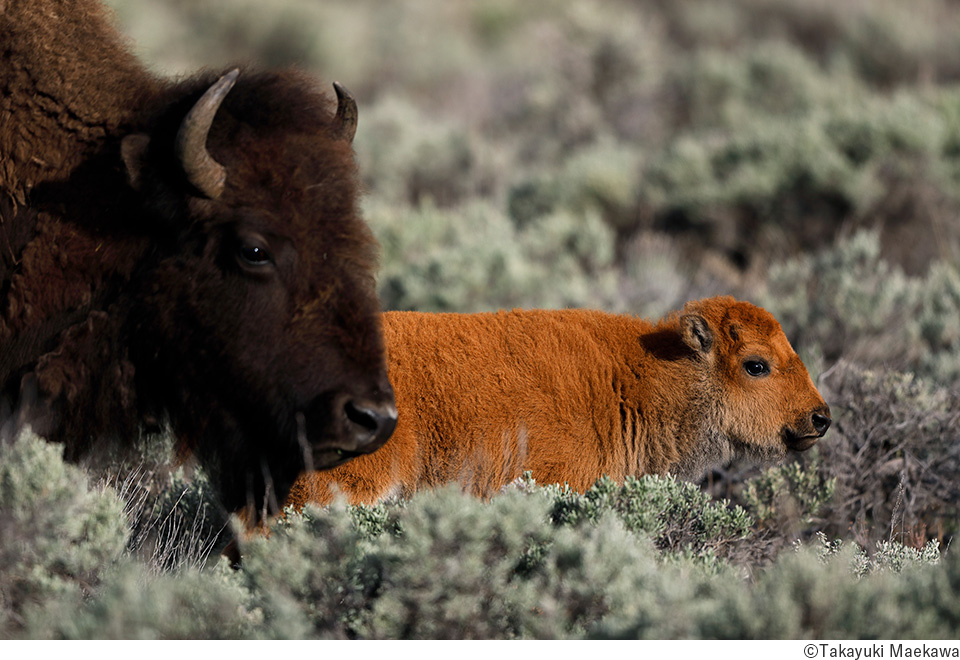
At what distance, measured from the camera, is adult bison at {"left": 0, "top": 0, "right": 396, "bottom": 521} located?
3.58 meters

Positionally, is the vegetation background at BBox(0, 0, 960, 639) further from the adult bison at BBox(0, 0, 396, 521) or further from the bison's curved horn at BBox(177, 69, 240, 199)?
the bison's curved horn at BBox(177, 69, 240, 199)

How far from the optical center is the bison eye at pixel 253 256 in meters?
3.60

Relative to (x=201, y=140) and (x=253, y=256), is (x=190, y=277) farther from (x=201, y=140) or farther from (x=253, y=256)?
(x=201, y=140)

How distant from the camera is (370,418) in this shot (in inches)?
136

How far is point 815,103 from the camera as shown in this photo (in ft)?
45.7

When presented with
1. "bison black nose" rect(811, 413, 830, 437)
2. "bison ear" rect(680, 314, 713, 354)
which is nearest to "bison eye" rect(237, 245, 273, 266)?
"bison ear" rect(680, 314, 713, 354)

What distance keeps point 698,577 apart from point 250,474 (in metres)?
1.74

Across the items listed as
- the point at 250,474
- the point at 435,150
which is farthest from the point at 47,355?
the point at 435,150

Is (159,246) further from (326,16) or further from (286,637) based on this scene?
(326,16)

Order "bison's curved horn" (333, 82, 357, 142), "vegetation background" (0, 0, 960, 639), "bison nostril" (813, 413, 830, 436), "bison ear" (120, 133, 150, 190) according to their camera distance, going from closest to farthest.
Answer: "vegetation background" (0, 0, 960, 639) → "bison ear" (120, 133, 150, 190) → "bison's curved horn" (333, 82, 357, 142) → "bison nostril" (813, 413, 830, 436)

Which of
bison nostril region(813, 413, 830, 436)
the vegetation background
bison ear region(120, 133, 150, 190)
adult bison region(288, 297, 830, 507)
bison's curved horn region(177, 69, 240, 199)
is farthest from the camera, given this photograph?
bison nostril region(813, 413, 830, 436)

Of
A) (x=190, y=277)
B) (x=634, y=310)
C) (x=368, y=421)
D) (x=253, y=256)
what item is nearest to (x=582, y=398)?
(x=368, y=421)

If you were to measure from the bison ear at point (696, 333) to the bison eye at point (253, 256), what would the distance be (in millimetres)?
2299

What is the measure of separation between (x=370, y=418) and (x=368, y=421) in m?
0.02
